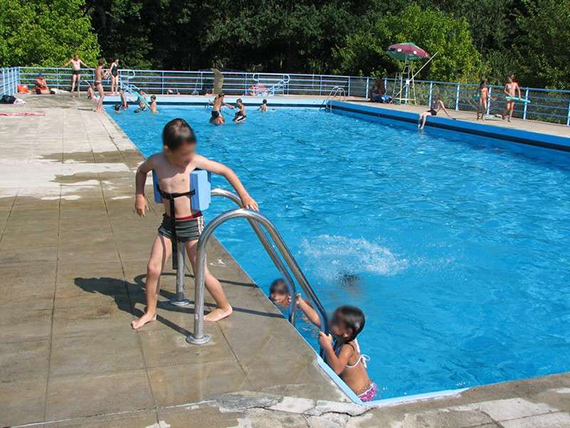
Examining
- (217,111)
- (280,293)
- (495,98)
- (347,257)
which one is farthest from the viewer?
(495,98)

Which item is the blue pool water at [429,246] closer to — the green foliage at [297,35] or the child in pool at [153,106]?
the child in pool at [153,106]

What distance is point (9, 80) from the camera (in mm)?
24422

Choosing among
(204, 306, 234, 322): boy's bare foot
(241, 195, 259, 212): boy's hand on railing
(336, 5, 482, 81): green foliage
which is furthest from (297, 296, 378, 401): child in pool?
(336, 5, 482, 81): green foliage

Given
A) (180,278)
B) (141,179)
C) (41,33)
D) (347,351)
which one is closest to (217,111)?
(41,33)

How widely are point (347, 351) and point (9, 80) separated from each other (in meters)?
24.1

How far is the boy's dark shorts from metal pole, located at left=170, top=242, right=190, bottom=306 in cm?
11

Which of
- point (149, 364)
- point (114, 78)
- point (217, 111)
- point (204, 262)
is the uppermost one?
point (114, 78)

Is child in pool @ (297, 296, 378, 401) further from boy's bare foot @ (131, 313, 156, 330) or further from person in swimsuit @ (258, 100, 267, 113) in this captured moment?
person in swimsuit @ (258, 100, 267, 113)

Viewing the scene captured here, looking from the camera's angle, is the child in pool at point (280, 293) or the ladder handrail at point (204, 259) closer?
the ladder handrail at point (204, 259)

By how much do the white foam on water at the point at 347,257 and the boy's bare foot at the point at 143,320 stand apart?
Answer: 360 centimetres

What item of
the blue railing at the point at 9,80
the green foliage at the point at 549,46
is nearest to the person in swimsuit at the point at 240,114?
the blue railing at the point at 9,80

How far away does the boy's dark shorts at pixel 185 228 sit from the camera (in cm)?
391

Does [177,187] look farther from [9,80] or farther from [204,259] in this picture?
[9,80]

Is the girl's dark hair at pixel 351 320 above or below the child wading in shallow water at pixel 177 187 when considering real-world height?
below
